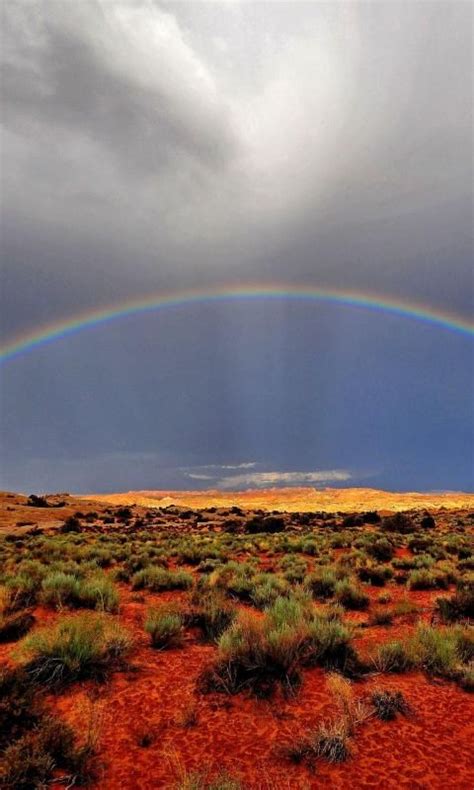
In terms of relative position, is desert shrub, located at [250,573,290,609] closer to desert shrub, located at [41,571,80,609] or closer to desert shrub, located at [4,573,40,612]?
desert shrub, located at [41,571,80,609]

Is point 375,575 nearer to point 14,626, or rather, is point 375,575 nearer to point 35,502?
point 14,626

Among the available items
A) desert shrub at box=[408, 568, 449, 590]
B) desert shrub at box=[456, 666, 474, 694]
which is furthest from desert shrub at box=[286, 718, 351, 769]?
desert shrub at box=[408, 568, 449, 590]

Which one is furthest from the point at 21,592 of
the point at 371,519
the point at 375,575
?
the point at 371,519

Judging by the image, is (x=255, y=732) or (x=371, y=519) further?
(x=371, y=519)

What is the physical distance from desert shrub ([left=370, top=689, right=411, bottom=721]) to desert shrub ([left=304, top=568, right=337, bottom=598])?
7.62 metres

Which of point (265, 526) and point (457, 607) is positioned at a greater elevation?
point (265, 526)

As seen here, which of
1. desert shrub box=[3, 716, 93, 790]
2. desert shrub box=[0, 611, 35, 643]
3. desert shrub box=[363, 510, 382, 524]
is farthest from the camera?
desert shrub box=[363, 510, 382, 524]

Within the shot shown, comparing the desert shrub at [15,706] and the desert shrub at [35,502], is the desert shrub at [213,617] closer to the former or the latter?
the desert shrub at [15,706]

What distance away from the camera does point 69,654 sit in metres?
7.55

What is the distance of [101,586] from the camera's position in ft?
39.9

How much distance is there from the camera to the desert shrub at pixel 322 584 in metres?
14.6

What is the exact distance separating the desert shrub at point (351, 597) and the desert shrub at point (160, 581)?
480 cm

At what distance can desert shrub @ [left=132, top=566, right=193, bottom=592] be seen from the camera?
14758mm

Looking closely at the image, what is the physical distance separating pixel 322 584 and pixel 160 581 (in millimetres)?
5305
